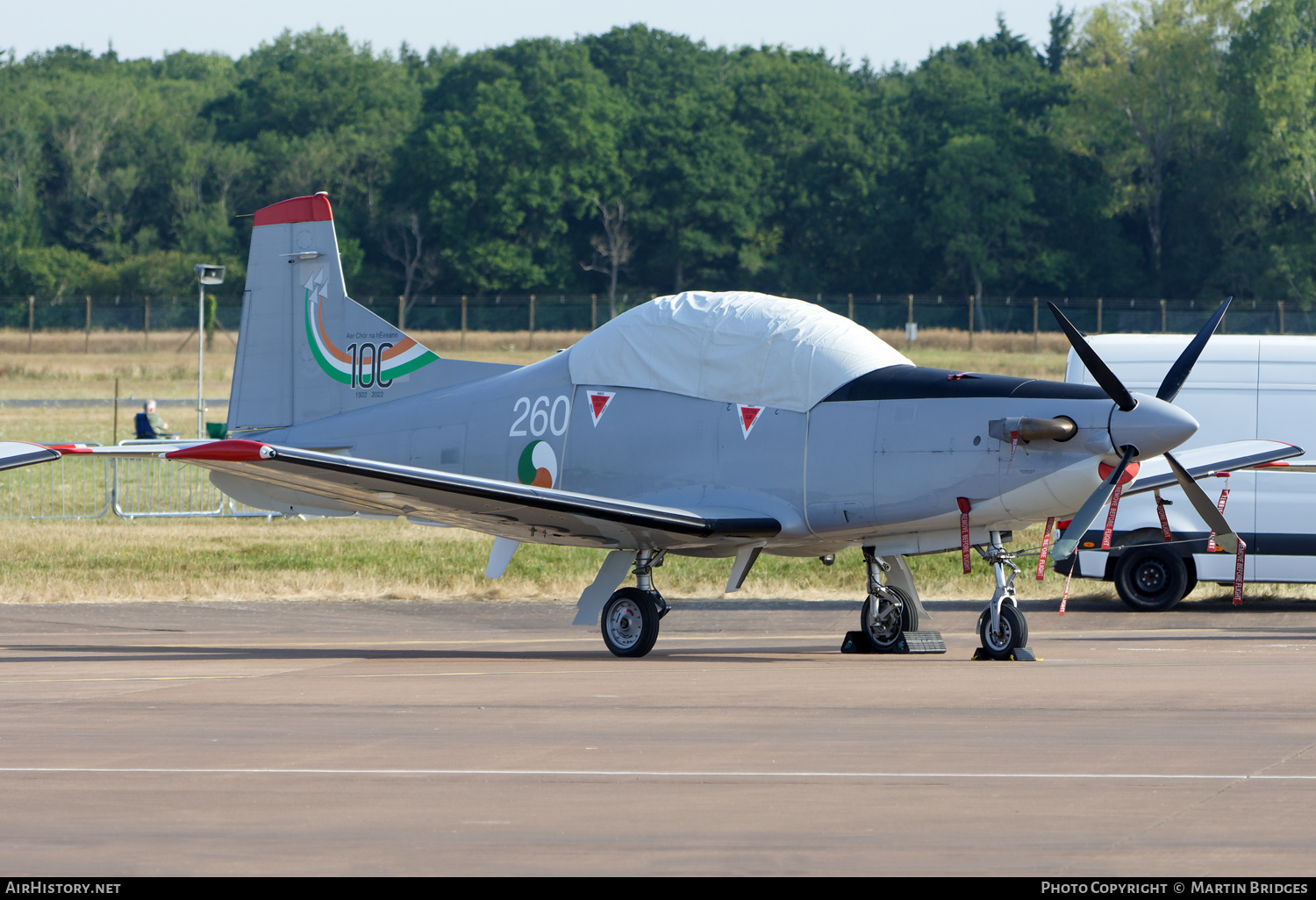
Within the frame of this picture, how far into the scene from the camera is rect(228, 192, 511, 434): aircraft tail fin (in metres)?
16.1

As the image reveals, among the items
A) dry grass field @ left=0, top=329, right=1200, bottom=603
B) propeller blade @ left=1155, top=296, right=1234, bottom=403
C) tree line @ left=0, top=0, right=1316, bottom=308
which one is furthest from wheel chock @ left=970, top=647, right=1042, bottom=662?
tree line @ left=0, top=0, right=1316, bottom=308

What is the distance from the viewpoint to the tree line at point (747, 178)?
277 feet

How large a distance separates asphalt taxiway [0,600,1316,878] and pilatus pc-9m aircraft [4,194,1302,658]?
0.99 m

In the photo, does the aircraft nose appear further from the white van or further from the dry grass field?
the dry grass field

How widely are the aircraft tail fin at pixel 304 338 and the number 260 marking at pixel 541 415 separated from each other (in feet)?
5.71

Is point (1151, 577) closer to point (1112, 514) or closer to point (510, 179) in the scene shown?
point (1112, 514)

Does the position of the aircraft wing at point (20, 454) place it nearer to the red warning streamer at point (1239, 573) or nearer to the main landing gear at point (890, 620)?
the main landing gear at point (890, 620)

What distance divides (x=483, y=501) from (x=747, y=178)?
262 feet

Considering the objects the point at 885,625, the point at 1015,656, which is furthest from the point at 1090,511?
the point at 885,625

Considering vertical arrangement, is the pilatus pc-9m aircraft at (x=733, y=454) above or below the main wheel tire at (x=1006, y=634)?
above

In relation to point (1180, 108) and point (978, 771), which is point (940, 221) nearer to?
point (1180, 108)

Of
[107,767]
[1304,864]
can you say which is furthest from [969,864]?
[107,767]

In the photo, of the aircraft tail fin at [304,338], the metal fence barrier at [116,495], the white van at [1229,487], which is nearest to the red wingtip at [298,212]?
the aircraft tail fin at [304,338]

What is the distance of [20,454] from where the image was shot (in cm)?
1136
